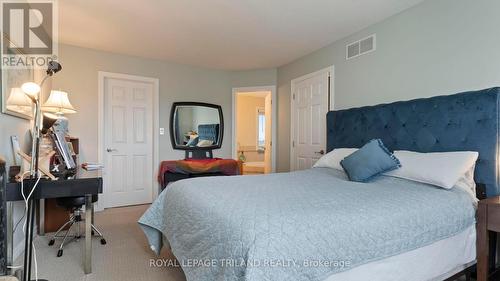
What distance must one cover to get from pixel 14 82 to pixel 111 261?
1700 mm

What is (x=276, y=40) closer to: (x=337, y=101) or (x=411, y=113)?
(x=337, y=101)

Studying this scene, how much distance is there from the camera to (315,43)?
355 centimetres

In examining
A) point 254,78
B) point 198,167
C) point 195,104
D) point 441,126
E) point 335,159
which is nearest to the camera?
point 441,126

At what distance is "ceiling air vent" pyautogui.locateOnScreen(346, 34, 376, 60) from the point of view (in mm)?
2996

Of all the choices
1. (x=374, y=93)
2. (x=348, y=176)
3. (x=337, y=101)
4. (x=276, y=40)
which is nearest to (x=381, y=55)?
(x=374, y=93)

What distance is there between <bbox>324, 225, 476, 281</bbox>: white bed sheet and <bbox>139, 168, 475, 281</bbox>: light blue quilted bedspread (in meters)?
0.05

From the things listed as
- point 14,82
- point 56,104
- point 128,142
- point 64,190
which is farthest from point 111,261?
point 128,142

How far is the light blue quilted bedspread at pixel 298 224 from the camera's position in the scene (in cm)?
105

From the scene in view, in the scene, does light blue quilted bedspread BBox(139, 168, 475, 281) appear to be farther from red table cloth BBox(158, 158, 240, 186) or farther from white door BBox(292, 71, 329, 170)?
red table cloth BBox(158, 158, 240, 186)

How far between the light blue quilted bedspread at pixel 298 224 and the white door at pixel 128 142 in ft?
8.23

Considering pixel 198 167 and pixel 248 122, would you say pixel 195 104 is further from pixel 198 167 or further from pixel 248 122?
pixel 248 122

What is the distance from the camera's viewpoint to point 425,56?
2.49 meters

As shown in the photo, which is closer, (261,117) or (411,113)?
(411,113)

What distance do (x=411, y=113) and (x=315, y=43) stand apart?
165cm
